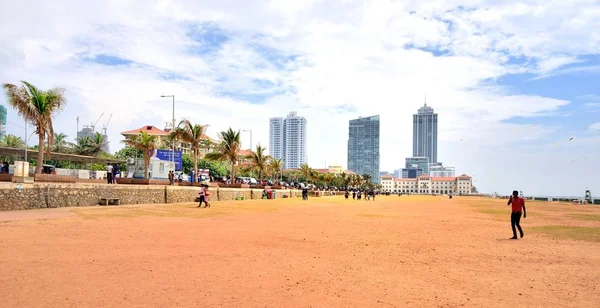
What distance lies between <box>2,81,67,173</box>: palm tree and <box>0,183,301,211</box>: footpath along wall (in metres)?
3.79

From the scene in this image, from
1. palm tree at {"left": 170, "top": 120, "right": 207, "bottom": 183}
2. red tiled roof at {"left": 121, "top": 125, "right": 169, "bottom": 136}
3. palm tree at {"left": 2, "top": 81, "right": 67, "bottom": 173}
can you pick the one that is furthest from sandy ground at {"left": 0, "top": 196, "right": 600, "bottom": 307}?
red tiled roof at {"left": 121, "top": 125, "right": 169, "bottom": 136}

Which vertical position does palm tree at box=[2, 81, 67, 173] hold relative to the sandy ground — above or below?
above

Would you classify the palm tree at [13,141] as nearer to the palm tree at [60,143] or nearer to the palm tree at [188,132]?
the palm tree at [60,143]

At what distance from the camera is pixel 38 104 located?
83.0ft

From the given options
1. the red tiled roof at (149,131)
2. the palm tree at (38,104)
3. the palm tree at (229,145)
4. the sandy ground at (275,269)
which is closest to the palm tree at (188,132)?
the palm tree at (229,145)

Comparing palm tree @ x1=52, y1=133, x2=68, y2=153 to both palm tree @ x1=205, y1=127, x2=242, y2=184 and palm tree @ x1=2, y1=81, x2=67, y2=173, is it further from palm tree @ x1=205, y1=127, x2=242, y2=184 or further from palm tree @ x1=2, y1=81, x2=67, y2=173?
palm tree @ x1=2, y1=81, x2=67, y2=173

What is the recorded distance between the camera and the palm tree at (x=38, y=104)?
80.8 ft

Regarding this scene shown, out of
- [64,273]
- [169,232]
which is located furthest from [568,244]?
[64,273]

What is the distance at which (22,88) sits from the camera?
24.7 m

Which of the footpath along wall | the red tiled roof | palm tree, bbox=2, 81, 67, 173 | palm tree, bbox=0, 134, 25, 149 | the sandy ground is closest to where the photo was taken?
the sandy ground

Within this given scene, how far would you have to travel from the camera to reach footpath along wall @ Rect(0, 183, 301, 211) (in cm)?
1956

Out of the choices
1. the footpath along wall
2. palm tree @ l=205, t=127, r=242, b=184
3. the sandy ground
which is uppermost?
palm tree @ l=205, t=127, r=242, b=184

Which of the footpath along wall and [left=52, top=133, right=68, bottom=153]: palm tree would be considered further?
[left=52, top=133, right=68, bottom=153]: palm tree

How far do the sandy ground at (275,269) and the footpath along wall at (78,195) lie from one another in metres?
5.71
